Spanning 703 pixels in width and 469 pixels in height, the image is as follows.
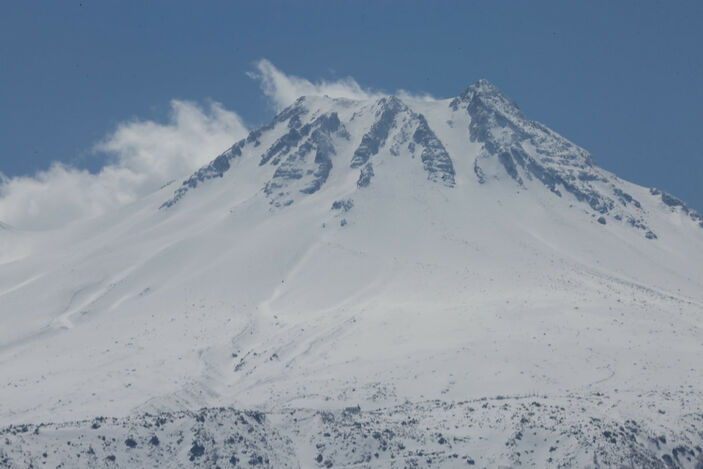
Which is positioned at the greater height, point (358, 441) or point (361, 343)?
point (361, 343)

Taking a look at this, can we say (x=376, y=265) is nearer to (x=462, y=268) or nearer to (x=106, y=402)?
(x=462, y=268)

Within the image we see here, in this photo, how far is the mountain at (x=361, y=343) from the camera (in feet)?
250

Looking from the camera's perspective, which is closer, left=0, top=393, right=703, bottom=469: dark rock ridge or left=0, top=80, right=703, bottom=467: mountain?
left=0, top=393, right=703, bottom=469: dark rock ridge

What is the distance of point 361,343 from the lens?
12281 cm

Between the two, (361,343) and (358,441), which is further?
(361,343)

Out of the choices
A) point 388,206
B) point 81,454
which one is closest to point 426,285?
point 388,206

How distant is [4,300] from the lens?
163 m

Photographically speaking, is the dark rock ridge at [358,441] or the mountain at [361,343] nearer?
the dark rock ridge at [358,441]

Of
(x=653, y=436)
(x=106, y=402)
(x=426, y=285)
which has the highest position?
(x=426, y=285)

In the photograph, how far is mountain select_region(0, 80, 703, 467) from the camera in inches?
2997

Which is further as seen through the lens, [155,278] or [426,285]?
[155,278]

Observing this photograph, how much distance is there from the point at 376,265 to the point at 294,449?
3403 inches

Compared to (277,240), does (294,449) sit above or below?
below

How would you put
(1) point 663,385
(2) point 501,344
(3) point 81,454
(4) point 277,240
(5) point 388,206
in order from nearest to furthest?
(3) point 81,454
(1) point 663,385
(2) point 501,344
(4) point 277,240
(5) point 388,206
